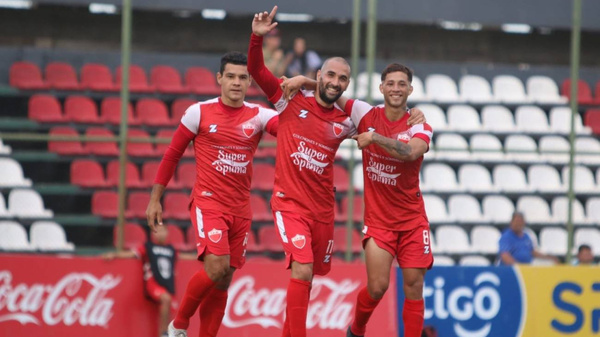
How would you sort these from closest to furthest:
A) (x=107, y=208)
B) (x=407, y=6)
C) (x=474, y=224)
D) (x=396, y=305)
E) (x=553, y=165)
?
(x=396, y=305) < (x=107, y=208) < (x=474, y=224) < (x=553, y=165) < (x=407, y=6)

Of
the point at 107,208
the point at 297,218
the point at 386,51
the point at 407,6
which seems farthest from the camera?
the point at 386,51

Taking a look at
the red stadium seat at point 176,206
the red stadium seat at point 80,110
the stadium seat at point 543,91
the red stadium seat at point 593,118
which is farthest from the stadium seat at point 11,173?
the red stadium seat at point 593,118

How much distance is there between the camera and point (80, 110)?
14586 mm

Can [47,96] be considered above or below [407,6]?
below

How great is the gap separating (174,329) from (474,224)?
751 cm

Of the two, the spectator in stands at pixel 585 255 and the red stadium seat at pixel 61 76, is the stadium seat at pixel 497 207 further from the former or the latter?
the red stadium seat at pixel 61 76

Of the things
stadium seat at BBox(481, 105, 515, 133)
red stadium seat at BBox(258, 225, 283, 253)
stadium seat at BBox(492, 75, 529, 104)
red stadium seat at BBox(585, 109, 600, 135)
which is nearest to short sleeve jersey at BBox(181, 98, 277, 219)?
red stadium seat at BBox(258, 225, 283, 253)

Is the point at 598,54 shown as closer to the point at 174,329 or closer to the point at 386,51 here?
the point at 386,51

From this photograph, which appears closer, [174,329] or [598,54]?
[174,329]

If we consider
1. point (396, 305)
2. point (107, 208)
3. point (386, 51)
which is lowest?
point (396, 305)

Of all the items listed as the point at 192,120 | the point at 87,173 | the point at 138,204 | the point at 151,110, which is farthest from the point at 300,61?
the point at 192,120

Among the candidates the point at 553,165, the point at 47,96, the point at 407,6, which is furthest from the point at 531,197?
the point at 47,96

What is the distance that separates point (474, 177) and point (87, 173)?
19.6 ft

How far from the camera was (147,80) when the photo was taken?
15820mm
